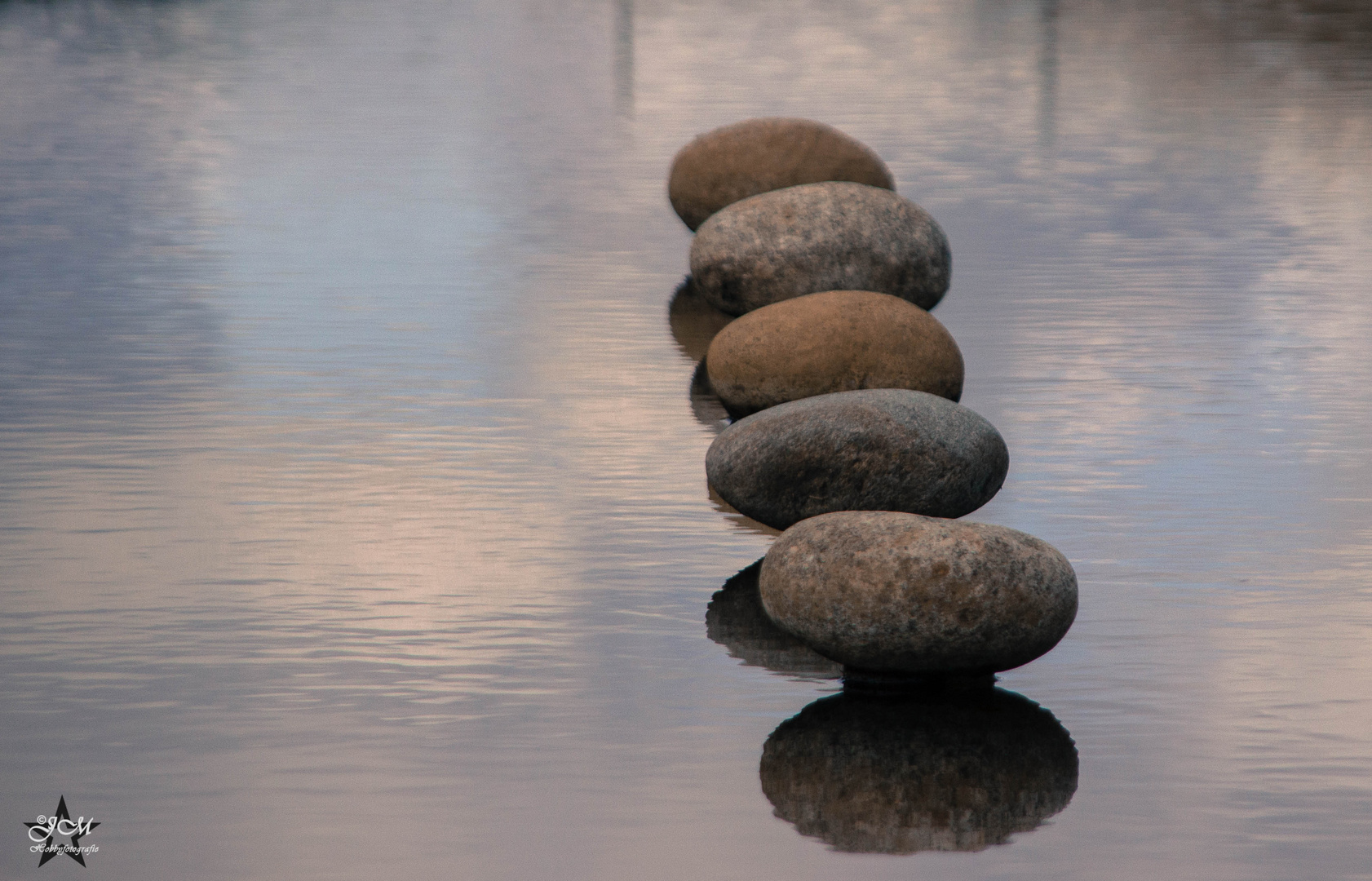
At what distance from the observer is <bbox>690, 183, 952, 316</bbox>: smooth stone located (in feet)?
45.4

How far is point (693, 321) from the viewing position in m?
14.8

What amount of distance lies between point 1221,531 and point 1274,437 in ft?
6.64

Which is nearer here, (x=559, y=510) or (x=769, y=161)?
(x=559, y=510)

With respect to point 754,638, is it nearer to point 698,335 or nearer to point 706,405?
point 706,405

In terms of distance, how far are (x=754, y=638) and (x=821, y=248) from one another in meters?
6.12

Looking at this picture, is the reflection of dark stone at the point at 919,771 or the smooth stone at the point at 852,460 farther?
Answer: the smooth stone at the point at 852,460

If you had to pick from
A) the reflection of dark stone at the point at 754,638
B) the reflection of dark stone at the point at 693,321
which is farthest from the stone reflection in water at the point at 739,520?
the reflection of dark stone at the point at 693,321

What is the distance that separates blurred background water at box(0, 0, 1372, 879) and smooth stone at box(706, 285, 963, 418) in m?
0.42

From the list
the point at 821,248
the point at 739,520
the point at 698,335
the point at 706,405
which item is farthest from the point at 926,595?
the point at 698,335

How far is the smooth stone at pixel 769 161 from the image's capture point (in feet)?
53.6

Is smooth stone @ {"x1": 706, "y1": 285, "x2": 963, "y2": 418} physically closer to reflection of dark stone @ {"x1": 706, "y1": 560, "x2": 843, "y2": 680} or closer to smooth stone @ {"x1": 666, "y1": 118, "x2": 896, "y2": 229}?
reflection of dark stone @ {"x1": 706, "y1": 560, "x2": 843, "y2": 680}

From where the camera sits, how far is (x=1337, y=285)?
51.4ft

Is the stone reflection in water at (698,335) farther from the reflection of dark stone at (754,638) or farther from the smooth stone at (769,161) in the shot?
the reflection of dark stone at (754,638)

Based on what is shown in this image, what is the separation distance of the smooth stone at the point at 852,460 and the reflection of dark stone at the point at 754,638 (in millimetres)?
759
